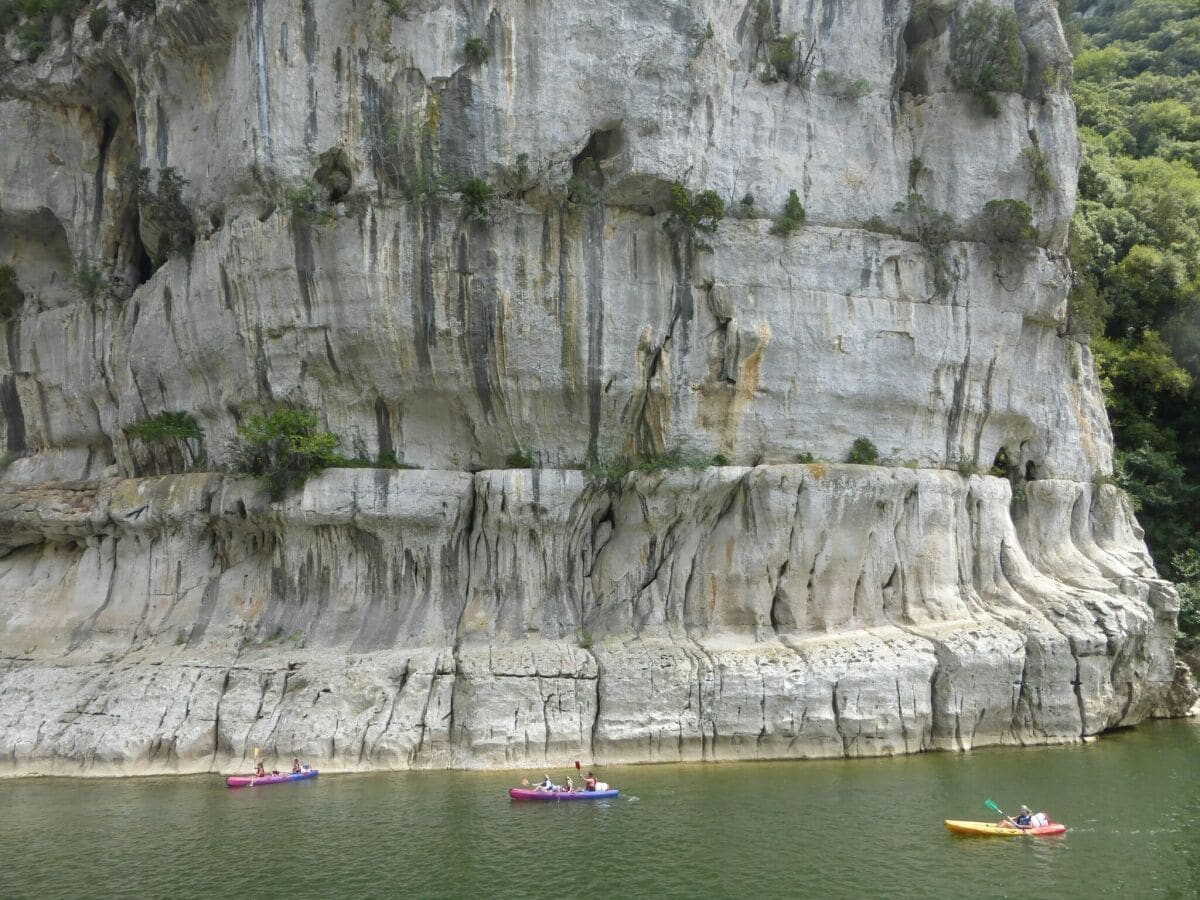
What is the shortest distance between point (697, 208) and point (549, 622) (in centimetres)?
1007

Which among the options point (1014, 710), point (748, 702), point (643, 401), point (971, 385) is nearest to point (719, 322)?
point (643, 401)

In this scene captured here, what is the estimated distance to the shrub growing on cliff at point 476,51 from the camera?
2245 cm

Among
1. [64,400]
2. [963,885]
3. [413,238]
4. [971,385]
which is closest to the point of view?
[963,885]

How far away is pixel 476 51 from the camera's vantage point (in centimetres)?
2250

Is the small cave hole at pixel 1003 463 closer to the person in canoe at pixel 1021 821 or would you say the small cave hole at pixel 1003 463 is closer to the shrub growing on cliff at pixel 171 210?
the person in canoe at pixel 1021 821

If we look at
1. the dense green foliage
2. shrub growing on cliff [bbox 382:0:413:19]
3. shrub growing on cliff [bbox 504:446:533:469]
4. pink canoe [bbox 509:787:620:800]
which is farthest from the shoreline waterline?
shrub growing on cliff [bbox 382:0:413:19]

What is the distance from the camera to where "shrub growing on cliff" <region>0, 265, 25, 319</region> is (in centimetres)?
2839

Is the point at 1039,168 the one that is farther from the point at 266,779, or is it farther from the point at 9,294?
the point at 9,294

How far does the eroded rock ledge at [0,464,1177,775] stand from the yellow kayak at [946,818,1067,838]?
17.3ft

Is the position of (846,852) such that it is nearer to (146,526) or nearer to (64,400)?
(146,526)

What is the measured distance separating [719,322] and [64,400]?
18066mm

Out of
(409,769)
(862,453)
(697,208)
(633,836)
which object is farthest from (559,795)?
(697,208)

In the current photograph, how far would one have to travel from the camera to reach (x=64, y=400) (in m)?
27.6

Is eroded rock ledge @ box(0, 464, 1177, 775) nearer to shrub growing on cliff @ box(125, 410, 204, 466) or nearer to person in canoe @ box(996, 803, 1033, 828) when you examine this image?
shrub growing on cliff @ box(125, 410, 204, 466)
